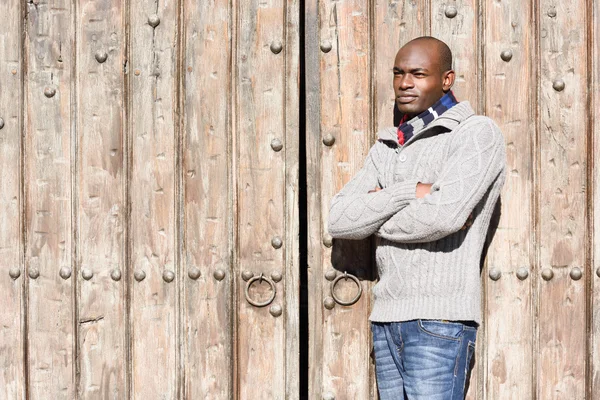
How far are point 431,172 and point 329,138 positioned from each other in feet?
1.30

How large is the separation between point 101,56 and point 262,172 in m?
0.56

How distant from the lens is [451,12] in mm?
2541

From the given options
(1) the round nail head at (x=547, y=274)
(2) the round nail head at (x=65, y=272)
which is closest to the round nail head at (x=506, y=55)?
(1) the round nail head at (x=547, y=274)

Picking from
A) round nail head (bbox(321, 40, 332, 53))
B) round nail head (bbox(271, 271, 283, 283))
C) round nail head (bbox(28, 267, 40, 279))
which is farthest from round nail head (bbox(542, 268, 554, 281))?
round nail head (bbox(28, 267, 40, 279))

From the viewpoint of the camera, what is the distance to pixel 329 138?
8.45 feet

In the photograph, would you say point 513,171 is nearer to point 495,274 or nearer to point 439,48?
point 495,274

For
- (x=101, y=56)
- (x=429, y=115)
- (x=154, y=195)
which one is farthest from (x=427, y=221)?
(x=101, y=56)

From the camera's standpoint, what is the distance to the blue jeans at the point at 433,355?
218 cm

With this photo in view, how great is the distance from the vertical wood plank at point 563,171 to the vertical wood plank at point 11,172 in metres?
1.45

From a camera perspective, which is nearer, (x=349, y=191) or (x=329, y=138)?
(x=349, y=191)

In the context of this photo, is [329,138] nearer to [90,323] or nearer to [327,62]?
[327,62]

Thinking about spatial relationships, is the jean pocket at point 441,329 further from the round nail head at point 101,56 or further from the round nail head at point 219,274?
the round nail head at point 101,56

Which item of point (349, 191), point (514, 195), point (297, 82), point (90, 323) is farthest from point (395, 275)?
point (90, 323)

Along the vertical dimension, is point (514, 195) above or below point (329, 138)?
below
